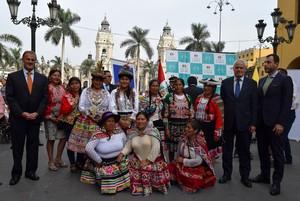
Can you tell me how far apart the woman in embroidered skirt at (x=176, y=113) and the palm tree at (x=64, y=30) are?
1030 inches

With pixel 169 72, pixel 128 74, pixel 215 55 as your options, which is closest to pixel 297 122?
pixel 215 55

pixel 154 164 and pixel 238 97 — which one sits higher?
pixel 238 97

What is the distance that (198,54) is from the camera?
8.27 metres

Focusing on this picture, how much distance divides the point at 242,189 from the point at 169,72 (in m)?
4.61

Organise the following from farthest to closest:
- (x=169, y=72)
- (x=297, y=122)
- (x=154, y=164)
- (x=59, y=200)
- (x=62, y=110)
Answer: (x=297, y=122), (x=169, y=72), (x=62, y=110), (x=154, y=164), (x=59, y=200)

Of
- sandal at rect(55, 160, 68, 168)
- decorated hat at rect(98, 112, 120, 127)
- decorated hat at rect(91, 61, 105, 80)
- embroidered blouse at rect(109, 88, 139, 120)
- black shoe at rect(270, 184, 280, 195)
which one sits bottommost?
black shoe at rect(270, 184, 280, 195)

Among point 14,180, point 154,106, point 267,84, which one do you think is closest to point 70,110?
point 14,180

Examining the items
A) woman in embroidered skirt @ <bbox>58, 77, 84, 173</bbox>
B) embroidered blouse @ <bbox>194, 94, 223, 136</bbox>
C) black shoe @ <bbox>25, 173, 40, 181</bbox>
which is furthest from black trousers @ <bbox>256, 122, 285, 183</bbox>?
black shoe @ <bbox>25, 173, 40, 181</bbox>

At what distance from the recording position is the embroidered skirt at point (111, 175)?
12.4 ft

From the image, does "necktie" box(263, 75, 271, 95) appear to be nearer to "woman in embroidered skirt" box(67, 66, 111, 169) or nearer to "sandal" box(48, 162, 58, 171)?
"woman in embroidered skirt" box(67, 66, 111, 169)

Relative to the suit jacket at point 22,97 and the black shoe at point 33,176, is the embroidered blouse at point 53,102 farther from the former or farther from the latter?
the black shoe at point 33,176

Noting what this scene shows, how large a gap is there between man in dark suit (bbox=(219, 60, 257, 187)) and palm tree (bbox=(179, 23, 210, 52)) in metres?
29.2

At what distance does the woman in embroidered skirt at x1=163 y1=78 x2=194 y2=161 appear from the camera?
4652 mm

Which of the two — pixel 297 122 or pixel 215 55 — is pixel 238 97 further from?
pixel 297 122
